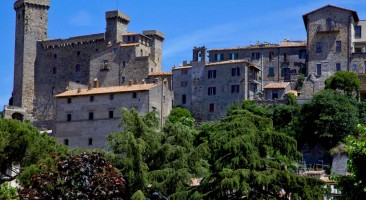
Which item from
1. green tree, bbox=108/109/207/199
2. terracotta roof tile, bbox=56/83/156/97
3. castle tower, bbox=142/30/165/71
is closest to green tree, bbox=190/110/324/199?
green tree, bbox=108/109/207/199

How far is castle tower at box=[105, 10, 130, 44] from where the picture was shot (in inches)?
3814

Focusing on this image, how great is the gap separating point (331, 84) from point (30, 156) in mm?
38997

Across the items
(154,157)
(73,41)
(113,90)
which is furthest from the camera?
(73,41)

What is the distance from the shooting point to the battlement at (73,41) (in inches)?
3888

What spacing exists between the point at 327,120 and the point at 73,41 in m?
44.5

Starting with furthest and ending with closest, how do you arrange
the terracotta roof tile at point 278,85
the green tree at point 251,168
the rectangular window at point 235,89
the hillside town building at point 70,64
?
the hillside town building at point 70,64, the rectangular window at point 235,89, the terracotta roof tile at point 278,85, the green tree at point 251,168

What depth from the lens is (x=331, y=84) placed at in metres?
76.4

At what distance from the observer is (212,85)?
83188 millimetres

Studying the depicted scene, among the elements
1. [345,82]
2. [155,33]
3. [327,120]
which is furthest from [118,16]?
[327,120]

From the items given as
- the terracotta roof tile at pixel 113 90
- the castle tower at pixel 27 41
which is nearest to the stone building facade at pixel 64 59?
the castle tower at pixel 27 41

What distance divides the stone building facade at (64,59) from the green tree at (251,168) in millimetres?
58320

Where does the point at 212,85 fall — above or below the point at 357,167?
above

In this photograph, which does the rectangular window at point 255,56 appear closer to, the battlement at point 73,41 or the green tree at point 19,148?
the battlement at point 73,41

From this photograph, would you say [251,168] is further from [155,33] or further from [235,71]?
[155,33]
